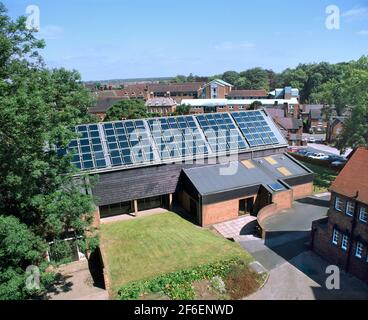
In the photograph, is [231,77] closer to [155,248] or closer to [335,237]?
[335,237]

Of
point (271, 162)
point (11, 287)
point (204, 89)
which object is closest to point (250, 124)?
point (271, 162)

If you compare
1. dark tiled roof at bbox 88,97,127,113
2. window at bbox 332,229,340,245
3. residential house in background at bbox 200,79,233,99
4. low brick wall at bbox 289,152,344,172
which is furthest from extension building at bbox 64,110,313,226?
residential house in background at bbox 200,79,233,99

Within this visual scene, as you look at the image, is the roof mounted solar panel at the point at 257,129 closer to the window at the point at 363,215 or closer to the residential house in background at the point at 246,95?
the window at the point at 363,215

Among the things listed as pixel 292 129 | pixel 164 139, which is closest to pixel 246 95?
pixel 292 129

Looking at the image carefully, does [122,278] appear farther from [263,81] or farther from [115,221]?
[263,81]

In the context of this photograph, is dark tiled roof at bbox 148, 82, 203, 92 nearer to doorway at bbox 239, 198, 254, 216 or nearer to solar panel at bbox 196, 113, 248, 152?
solar panel at bbox 196, 113, 248, 152

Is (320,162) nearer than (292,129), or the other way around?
(320,162)
